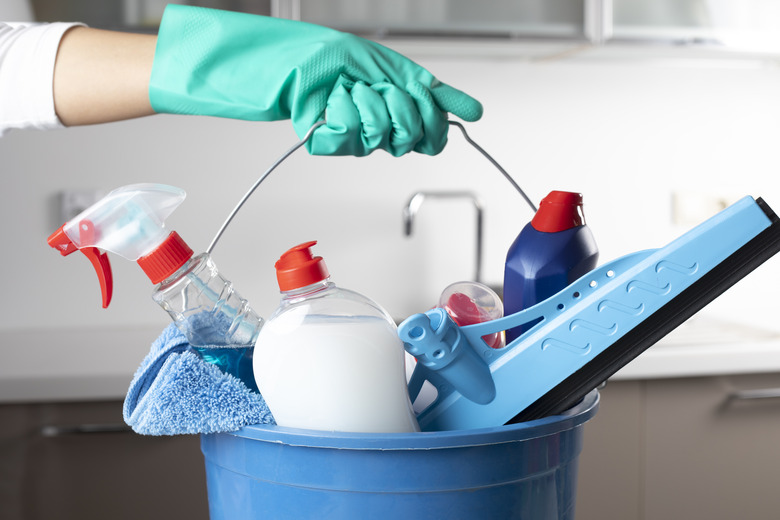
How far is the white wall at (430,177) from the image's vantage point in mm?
1805

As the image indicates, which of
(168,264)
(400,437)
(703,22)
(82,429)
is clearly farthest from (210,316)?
(703,22)

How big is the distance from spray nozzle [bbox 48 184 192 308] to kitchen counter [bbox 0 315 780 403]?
2.81ft

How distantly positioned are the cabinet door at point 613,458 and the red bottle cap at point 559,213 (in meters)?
0.99

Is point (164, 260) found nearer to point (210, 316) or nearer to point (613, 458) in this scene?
point (210, 316)

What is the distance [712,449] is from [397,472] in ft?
4.24

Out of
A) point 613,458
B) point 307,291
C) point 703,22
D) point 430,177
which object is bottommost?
point 613,458

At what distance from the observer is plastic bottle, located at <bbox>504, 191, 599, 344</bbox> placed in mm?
638

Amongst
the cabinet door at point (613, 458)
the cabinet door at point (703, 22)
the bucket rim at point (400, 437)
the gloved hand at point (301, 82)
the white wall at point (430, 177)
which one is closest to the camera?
the bucket rim at point (400, 437)

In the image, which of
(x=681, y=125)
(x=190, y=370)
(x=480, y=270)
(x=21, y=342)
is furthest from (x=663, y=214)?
(x=190, y=370)

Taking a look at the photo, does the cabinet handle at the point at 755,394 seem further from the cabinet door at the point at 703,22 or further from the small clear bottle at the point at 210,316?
the small clear bottle at the point at 210,316

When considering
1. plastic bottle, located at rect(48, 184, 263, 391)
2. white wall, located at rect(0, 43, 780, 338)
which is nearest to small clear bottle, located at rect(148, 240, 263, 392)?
plastic bottle, located at rect(48, 184, 263, 391)

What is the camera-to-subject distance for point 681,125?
6.70ft

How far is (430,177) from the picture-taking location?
194 centimetres

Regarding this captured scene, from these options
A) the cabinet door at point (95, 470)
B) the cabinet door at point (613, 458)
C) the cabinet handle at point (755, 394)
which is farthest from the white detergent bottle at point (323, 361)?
the cabinet handle at point (755, 394)
